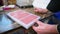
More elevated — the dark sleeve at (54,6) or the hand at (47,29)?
the dark sleeve at (54,6)

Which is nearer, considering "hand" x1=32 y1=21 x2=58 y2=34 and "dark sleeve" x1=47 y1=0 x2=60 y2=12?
"hand" x1=32 y1=21 x2=58 y2=34

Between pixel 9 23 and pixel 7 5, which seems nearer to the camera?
pixel 9 23

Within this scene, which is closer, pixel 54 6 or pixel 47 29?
pixel 47 29

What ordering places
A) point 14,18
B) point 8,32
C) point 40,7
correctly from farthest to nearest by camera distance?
point 40,7, point 14,18, point 8,32

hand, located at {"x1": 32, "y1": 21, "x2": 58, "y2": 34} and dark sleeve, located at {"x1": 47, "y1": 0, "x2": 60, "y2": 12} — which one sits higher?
dark sleeve, located at {"x1": 47, "y1": 0, "x2": 60, "y2": 12}

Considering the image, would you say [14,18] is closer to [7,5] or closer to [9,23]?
[9,23]

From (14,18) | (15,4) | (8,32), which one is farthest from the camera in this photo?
(15,4)

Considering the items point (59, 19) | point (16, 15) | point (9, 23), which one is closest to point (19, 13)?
point (16, 15)

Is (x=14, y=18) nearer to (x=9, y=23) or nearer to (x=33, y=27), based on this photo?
(x=9, y=23)

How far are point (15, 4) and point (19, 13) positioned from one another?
237mm

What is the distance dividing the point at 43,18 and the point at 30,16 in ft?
0.31

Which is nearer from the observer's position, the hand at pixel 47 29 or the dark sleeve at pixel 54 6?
the hand at pixel 47 29

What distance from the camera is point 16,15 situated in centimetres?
78

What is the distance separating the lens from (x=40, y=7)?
3.03 feet
